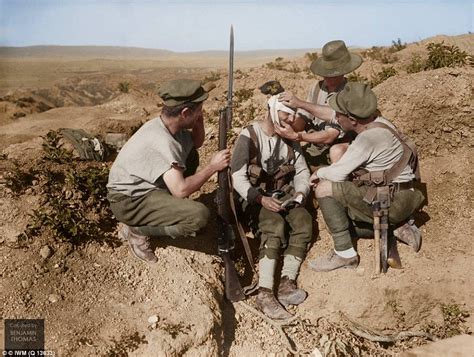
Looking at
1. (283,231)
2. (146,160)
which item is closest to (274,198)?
(283,231)

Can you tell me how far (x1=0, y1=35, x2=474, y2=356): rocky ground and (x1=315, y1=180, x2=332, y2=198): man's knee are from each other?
1.03 metres

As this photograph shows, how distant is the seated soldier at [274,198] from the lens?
18.4 ft

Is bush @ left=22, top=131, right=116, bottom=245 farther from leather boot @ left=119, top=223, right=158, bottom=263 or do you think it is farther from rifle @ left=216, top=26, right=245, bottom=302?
rifle @ left=216, top=26, right=245, bottom=302

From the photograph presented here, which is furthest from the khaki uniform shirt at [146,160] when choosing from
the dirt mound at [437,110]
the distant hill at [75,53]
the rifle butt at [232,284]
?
the distant hill at [75,53]

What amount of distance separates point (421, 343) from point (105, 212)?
4.53m

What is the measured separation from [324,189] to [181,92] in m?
2.20

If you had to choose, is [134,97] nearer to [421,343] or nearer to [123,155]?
[123,155]

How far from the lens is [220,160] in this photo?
5152mm

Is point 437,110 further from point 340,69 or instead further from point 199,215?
point 199,215

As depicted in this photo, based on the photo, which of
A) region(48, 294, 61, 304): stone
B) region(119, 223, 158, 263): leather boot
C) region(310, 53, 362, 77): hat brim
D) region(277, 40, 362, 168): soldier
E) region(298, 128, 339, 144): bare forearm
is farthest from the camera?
region(310, 53, 362, 77): hat brim

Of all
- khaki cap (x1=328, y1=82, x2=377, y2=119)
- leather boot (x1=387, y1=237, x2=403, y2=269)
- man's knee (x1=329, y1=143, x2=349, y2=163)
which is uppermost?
khaki cap (x1=328, y1=82, x2=377, y2=119)

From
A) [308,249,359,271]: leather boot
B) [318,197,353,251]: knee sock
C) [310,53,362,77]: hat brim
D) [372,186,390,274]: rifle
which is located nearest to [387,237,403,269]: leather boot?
[372,186,390,274]: rifle

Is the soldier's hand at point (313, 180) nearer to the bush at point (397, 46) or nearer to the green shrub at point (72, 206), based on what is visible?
the green shrub at point (72, 206)

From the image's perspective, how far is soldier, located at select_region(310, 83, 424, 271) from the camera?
5355 millimetres
